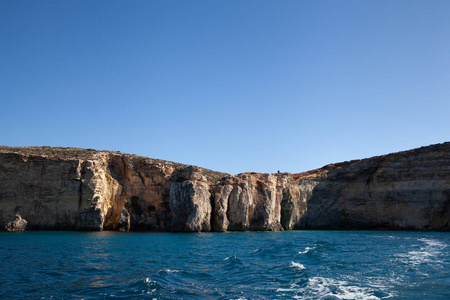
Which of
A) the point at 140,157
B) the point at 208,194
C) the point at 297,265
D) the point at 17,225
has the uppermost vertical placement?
the point at 140,157

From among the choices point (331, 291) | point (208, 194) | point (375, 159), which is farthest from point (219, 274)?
point (375, 159)

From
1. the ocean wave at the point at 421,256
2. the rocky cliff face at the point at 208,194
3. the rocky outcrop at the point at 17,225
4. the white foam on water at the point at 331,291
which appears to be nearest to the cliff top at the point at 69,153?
the rocky cliff face at the point at 208,194

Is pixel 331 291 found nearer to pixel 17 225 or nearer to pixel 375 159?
pixel 17 225

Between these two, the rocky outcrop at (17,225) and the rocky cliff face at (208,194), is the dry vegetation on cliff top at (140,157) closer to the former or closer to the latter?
the rocky cliff face at (208,194)

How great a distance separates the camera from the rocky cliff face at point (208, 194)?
47.0 meters

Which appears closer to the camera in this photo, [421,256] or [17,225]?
[421,256]

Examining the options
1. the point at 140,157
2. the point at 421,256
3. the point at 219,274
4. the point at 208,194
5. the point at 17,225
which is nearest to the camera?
the point at 219,274

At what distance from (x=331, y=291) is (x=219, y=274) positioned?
5.69m

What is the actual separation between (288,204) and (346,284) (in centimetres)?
4534

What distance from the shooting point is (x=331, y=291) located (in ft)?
47.1

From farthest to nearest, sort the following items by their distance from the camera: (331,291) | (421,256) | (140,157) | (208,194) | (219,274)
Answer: (140,157)
(208,194)
(421,256)
(219,274)
(331,291)

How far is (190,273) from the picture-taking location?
706 inches

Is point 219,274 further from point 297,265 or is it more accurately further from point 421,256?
point 421,256

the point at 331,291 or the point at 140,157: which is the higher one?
the point at 140,157
